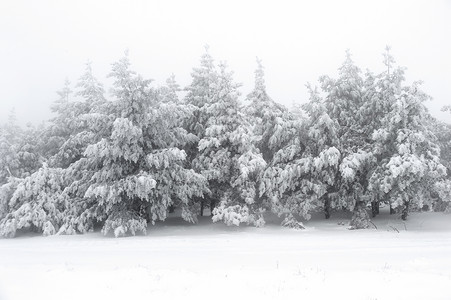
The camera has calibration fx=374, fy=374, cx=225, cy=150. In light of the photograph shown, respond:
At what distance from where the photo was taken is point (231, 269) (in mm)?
12281

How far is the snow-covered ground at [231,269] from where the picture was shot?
9.88m

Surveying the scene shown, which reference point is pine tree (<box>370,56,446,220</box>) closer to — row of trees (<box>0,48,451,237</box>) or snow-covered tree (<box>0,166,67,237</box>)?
row of trees (<box>0,48,451,237</box>)

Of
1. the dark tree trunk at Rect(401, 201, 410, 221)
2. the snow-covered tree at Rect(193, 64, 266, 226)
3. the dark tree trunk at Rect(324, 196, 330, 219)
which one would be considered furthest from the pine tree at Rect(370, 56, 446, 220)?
the snow-covered tree at Rect(193, 64, 266, 226)

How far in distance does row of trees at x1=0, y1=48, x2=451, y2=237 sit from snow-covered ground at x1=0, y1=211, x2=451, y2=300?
14.1 ft

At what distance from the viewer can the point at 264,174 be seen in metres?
26.3

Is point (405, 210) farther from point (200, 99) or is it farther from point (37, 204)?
point (37, 204)

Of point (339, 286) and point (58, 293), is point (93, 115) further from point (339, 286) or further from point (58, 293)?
point (339, 286)

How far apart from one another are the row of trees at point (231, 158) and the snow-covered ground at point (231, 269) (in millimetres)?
4306

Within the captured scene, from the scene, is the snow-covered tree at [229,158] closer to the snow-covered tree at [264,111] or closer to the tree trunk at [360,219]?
the snow-covered tree at [264,111]

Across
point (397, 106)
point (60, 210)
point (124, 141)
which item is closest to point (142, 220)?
point (124, 141)

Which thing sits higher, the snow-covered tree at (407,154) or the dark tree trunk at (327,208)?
the snow-covered tree at (407,154)

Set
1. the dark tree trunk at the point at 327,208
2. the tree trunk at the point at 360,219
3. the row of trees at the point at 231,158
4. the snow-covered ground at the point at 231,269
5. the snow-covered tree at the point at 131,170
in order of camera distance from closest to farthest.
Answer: the snow-covered ground at the point at 231,269 → the snow-covered tree at the point at 131,170 → the row of trees at the point at 231,158 → the tree trunk at the point at 360,219 → the dark tree trunk at the point at 327,208

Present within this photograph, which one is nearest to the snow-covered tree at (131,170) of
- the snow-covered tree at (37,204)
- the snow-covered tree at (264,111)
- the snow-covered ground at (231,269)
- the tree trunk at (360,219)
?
the snow-covered tree at (37,204)

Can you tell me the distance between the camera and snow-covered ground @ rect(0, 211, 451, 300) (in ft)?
32.4
